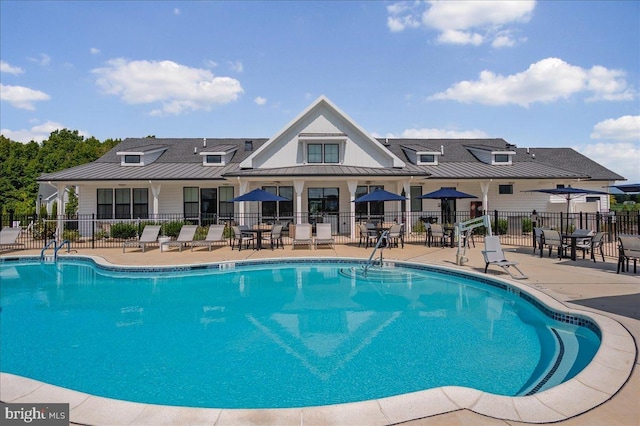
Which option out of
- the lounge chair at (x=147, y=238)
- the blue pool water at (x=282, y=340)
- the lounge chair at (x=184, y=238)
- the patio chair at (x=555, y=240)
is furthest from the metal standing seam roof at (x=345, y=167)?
the blue pool water at (x=282, y=340)

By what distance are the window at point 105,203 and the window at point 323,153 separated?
12.9m

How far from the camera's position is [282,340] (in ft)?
20.8

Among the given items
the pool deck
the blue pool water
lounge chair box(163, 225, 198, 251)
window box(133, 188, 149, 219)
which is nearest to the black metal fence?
window box(133, 188, 149, 219)

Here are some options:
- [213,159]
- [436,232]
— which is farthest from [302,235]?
[213,159]

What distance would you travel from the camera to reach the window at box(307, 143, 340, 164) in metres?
22.0

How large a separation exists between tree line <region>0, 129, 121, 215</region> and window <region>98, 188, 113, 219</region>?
21.1 m

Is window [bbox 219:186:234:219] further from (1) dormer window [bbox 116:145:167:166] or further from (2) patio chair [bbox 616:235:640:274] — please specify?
(2) patio chair [bbox 616:235:640:274]

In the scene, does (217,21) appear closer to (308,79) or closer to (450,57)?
(308,79)

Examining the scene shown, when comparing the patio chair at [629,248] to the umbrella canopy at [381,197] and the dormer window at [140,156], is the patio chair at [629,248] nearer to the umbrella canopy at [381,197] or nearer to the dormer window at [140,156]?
the umbrella canopy at [381,197]

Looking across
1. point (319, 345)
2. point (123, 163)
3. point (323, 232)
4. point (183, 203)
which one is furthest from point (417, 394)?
point (123, 163)

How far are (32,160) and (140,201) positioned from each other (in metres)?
37.4

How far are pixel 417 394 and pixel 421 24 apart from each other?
1536 centimetres

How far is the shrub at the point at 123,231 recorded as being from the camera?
781 inches

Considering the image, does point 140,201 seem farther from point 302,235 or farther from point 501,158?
point 501,158
